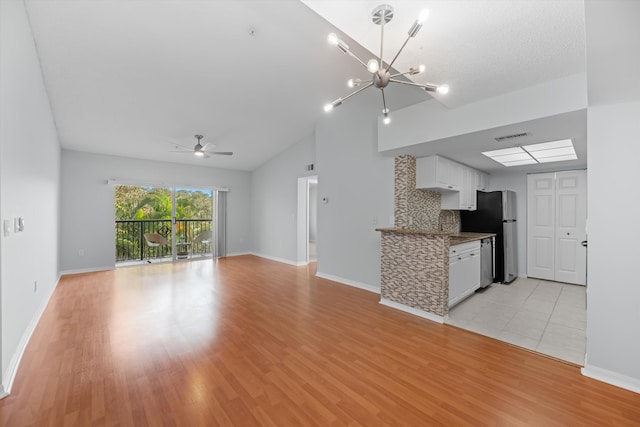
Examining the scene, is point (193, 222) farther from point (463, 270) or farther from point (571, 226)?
point (571, 226)

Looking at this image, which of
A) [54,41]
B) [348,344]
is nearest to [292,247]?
[348,344]

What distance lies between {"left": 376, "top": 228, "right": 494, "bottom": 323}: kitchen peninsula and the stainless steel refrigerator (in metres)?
1.38

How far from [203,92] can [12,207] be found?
2579 mm

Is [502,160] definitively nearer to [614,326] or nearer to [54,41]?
[614,326]

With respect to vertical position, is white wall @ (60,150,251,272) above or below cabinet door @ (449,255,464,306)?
above

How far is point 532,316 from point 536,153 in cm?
223

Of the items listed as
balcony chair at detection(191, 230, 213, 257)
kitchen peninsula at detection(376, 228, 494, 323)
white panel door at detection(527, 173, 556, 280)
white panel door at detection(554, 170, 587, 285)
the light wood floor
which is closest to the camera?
the light wood floor

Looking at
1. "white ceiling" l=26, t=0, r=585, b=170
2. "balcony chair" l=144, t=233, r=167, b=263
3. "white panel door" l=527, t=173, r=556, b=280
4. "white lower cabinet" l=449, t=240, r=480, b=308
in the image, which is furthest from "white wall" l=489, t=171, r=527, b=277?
"balcony chair" l=144, t=233, r=167, b=263

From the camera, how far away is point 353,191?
15.5 ft

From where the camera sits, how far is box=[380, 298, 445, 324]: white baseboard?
313cm

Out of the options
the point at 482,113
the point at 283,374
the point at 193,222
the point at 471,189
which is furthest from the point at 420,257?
the point at 193,222

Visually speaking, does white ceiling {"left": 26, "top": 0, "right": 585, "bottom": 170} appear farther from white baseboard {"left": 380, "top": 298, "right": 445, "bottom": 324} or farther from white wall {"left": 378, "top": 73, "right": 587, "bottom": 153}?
white baseboard {"left": 380, "top": 298, "right": 445, "bottom": 324}

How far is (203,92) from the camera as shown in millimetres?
3885

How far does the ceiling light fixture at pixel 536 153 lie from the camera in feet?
11.0
